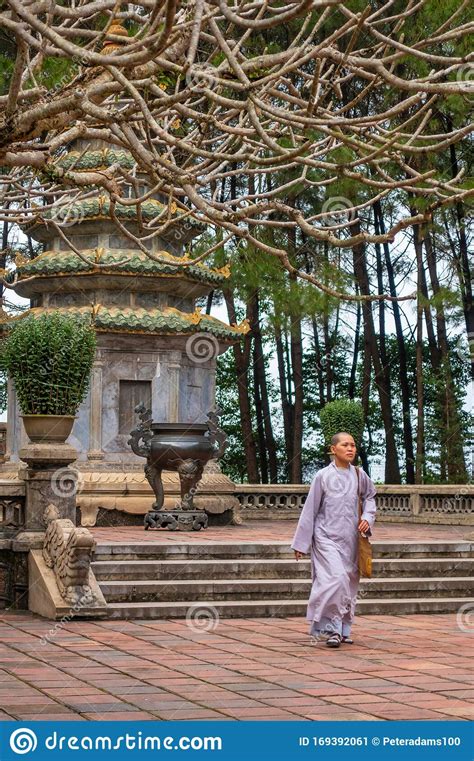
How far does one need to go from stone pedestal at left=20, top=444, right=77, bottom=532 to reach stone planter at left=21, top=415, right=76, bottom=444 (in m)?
0.17

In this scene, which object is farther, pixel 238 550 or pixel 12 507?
pixel 238 550

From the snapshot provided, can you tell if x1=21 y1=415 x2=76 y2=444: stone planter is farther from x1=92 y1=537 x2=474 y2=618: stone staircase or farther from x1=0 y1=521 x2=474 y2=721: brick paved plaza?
x1=0 y1=521 x2=474 y2=721: brick paved plaza

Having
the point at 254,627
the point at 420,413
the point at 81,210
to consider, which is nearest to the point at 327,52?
the point at 254,627

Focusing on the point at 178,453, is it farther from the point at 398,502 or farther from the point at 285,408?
the point at 285,408

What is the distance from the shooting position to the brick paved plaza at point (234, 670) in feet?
22.6

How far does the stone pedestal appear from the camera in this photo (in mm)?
12094

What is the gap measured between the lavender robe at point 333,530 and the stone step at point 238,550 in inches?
115

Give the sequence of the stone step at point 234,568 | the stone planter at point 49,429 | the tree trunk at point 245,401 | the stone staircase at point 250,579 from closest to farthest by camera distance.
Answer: the stone staircase at point 250,579 < the stone step at point 234,568 < the stone planter at point 49,429 < the tree trunk at point 245,401

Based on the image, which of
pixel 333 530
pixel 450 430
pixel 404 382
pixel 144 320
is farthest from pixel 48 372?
pixel 404 382

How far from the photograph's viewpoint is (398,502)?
872 inches

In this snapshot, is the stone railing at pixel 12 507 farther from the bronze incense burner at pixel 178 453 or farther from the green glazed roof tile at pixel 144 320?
the green glazed roof tile at pixel 144 320

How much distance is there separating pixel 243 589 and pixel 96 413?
8.08 metres

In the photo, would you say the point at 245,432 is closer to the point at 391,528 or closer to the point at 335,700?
the point at 391,528

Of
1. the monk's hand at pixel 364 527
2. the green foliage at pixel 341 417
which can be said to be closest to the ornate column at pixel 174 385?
the green foliage at pixel 341 417
